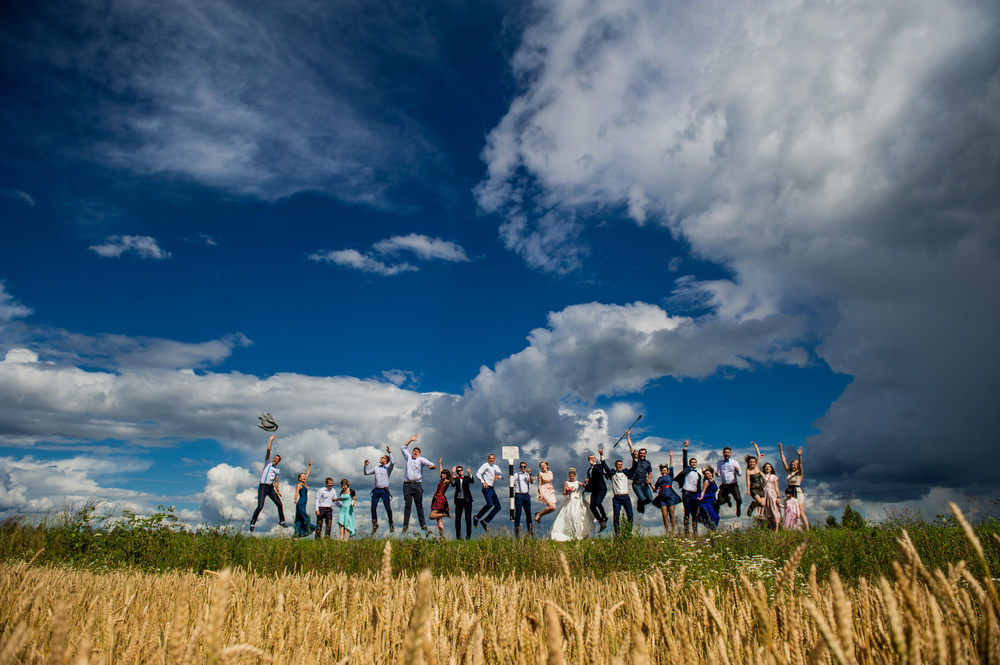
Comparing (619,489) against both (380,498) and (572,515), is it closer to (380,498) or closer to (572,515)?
(572,515)

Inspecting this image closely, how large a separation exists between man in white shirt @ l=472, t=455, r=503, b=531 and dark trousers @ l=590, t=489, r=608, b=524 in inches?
105

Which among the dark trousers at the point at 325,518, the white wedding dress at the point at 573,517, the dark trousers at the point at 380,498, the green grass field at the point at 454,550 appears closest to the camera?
the green grass field at the point at 454,550

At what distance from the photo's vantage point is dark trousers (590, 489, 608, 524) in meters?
15.4

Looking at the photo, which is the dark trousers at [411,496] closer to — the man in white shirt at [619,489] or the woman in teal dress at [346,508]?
the woman in teal dress at [346,508]

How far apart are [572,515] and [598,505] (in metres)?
0.75

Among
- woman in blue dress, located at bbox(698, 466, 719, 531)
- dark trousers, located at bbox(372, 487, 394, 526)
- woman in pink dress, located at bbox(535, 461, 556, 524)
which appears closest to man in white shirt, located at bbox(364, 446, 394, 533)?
dark trousers, located at bbox(372, 487, 394, 526)

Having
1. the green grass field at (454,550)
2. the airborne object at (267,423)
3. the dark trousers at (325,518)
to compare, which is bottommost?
the green grass field at (454,550)

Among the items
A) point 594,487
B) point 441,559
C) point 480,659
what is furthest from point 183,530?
point 480,659

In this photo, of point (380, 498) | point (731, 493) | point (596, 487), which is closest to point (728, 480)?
point (731, 493)

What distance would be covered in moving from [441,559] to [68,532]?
342 inches

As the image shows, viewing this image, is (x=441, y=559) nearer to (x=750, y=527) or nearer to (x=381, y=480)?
(x=381, y=480)

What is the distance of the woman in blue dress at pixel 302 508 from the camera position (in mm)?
15781

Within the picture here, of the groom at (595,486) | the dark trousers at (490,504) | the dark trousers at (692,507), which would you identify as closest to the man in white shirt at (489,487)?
the dark trousers at (490,504)

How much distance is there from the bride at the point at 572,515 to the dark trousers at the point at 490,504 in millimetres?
1709
